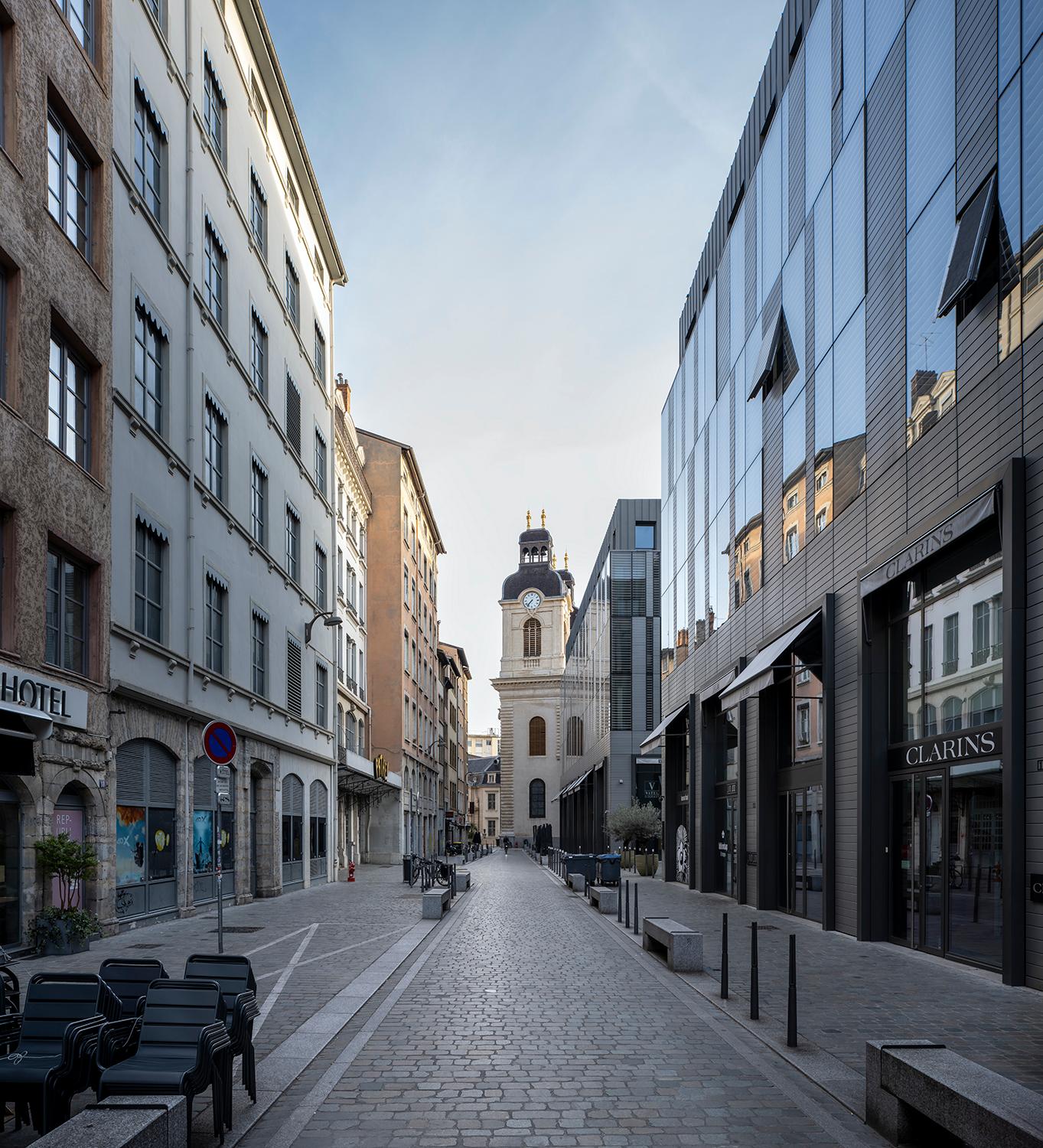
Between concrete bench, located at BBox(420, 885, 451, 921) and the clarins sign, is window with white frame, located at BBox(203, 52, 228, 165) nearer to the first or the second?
concrete bench, located at BBox(420, 885, 451, 921)

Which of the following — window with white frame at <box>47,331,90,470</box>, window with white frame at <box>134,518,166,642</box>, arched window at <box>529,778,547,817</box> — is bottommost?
arched window at <box>529,778,547,817</box>

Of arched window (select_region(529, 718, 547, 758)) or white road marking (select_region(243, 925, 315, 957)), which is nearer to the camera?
white road marking (select_region(243, 925, 315, 957))

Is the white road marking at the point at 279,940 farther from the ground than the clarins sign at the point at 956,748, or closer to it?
closer to it

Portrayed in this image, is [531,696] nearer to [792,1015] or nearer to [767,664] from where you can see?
[767,664]

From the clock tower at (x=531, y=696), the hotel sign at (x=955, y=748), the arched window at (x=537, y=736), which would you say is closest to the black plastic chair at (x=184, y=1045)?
the hotel sign at (x=955, y=748)

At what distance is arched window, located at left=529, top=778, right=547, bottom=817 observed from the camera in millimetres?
113938

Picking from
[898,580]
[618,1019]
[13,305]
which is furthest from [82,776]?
[898,580]

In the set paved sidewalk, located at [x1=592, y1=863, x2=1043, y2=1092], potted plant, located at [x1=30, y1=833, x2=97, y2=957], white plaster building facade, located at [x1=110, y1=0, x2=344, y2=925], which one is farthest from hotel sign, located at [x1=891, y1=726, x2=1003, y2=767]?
potted plant, located at [x1=30, y1=833, x2=97, y2=957]

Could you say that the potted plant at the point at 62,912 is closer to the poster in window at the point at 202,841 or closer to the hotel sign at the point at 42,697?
the hotel sign at the point at 42,697

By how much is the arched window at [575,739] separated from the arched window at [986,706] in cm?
6104

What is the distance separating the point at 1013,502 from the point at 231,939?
12.8 metres

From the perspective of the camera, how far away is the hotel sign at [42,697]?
1421 centimetres

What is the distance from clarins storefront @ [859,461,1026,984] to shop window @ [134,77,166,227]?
14.1 meters

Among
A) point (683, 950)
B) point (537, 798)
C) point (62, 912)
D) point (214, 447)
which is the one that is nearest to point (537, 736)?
point (537, 798)
